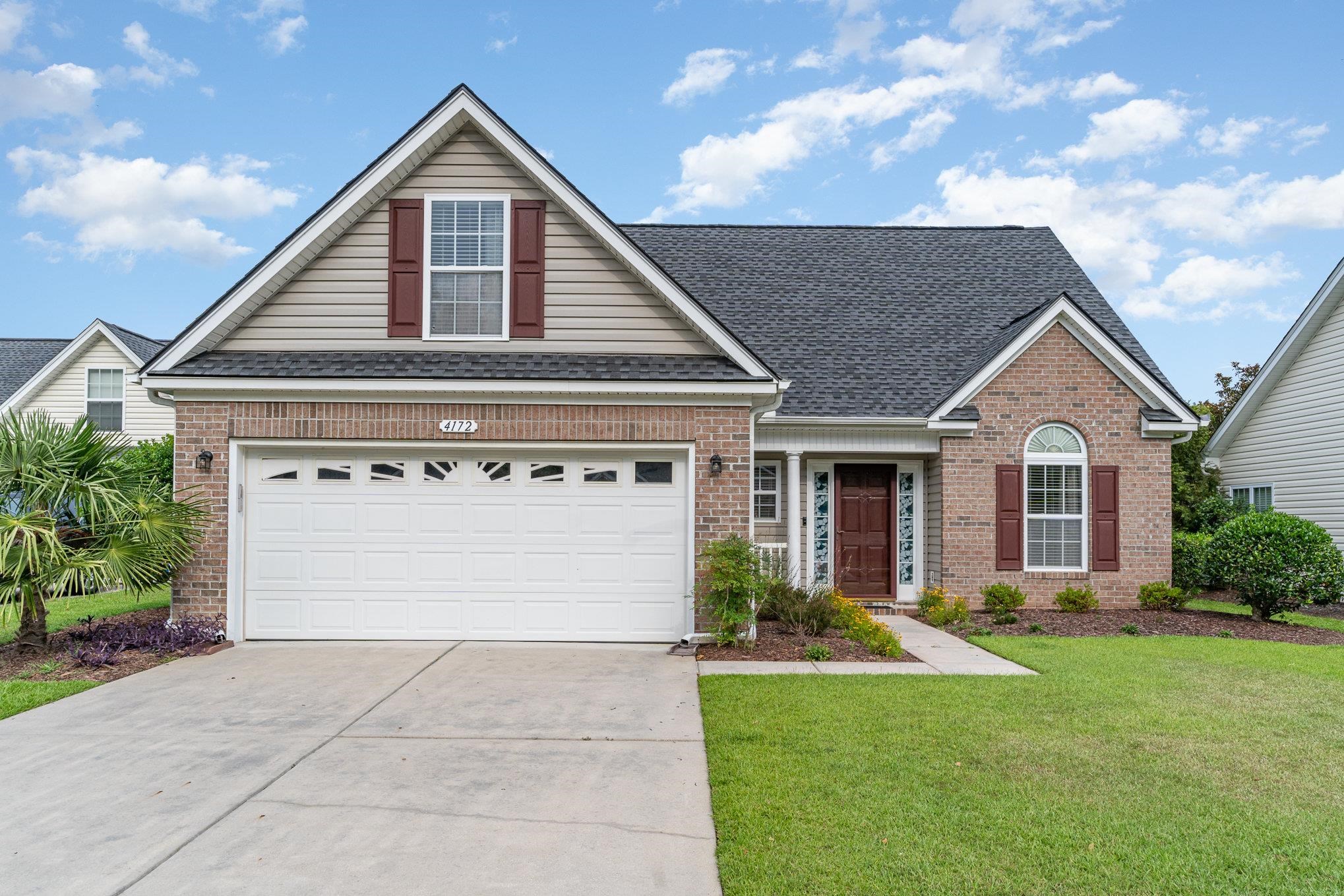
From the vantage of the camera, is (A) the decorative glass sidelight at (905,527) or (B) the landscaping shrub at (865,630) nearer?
(B) the landscaping shrub at (865,630)

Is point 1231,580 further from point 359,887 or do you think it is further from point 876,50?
point 359,887

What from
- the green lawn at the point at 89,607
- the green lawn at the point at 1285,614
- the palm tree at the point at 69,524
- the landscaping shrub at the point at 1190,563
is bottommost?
the green lawn at the point at 89,607

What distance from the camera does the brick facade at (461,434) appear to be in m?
10.1

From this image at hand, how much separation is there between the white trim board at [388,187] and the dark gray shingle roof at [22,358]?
19.5m

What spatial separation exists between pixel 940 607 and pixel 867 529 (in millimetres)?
2137

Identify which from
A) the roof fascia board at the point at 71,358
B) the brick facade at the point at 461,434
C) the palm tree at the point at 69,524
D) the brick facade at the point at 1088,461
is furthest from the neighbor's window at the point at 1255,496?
the roof fascia board at the point at 71,358

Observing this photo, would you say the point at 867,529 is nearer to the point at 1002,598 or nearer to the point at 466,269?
the point at 1002,598

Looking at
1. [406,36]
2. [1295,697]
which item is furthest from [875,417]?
[406,36]

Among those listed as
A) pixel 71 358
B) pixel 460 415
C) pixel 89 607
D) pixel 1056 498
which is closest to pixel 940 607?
pixel 1056 498

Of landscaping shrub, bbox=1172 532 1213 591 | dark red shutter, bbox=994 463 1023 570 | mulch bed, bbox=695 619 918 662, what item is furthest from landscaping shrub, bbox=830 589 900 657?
landscaping shrub, bbox=1172 532 1213 591

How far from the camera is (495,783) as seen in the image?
5293 millimetres

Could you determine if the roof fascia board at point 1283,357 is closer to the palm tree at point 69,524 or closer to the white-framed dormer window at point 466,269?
the white-framed dormer window at point 466,269

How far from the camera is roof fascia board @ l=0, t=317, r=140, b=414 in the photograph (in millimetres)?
22953

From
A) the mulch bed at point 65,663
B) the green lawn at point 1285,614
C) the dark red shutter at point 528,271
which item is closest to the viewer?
the mulch bed at point 65,663
